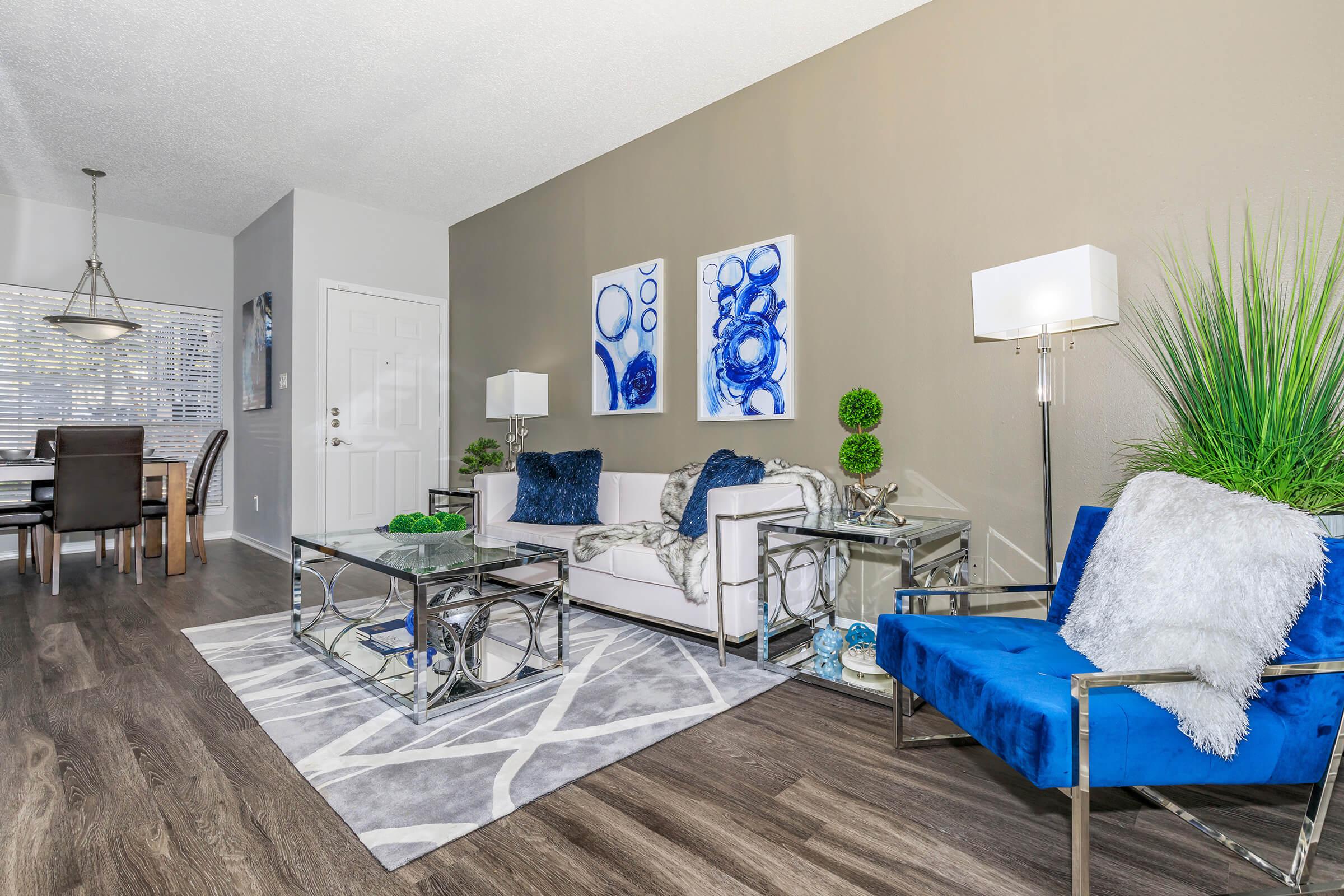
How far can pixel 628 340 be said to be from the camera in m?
4.39

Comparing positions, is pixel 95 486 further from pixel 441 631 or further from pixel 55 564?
pixel 441 631

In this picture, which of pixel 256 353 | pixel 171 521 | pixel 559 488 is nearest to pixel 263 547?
pixel 171 521

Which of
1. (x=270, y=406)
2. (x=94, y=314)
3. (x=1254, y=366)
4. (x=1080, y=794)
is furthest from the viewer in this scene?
(x=94, y=314)

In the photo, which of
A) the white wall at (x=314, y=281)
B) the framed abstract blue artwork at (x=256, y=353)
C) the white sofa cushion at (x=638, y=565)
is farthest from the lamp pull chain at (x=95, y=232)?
the white sofa cushion at (x=638, y=565)

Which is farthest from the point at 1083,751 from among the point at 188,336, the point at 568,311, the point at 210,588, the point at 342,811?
the point at 188,336

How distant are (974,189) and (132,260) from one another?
6.65 m

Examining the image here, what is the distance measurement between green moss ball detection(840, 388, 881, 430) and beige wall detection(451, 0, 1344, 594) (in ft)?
0.90

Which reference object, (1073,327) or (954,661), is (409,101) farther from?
(954,661)

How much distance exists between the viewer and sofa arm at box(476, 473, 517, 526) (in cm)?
425

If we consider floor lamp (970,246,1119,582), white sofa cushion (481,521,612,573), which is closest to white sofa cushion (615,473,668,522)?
white sofa cushion (481,521,612,573)

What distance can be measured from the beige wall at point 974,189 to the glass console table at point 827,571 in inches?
9.9

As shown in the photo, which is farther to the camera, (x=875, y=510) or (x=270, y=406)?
(x=270, y=406)

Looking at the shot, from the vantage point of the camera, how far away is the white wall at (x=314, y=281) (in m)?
5.19

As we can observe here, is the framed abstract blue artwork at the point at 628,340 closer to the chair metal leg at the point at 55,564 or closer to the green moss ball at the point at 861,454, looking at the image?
the green moss ball at the point at 861,454
